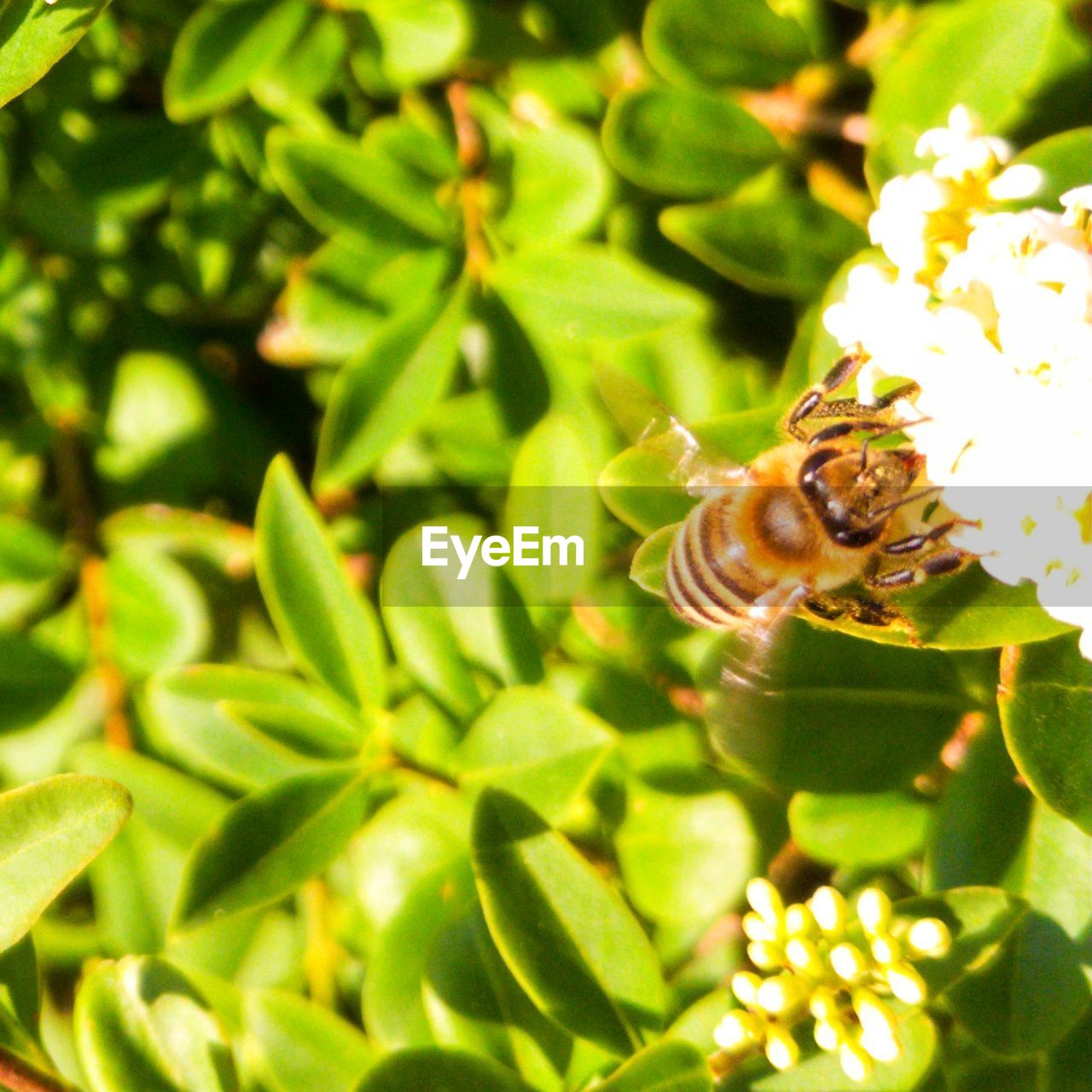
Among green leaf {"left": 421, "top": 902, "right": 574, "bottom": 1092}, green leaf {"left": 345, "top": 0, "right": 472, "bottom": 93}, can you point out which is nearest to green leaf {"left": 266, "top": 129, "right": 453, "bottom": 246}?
green leaf {"left": 345, "top": 0, "right": 472, "bottom": 93}

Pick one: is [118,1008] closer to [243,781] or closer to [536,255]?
[243,781]

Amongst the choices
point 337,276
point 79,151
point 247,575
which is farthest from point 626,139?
point 247,575

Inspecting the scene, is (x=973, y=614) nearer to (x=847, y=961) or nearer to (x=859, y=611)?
(x=859, y=611)

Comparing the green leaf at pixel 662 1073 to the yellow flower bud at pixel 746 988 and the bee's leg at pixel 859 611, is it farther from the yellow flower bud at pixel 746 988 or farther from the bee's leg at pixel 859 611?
the bee's leg at pixel 859 611

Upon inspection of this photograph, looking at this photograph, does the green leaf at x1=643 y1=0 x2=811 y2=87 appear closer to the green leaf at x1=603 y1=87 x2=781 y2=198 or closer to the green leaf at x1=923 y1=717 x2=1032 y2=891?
the green leaf at x1=603 y1=87 x2=781 y2=198

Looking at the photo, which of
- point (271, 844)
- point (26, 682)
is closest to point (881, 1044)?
point (271, 844)

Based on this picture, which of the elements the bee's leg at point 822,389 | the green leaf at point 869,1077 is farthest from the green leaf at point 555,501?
the green leaf at point 869,1077
